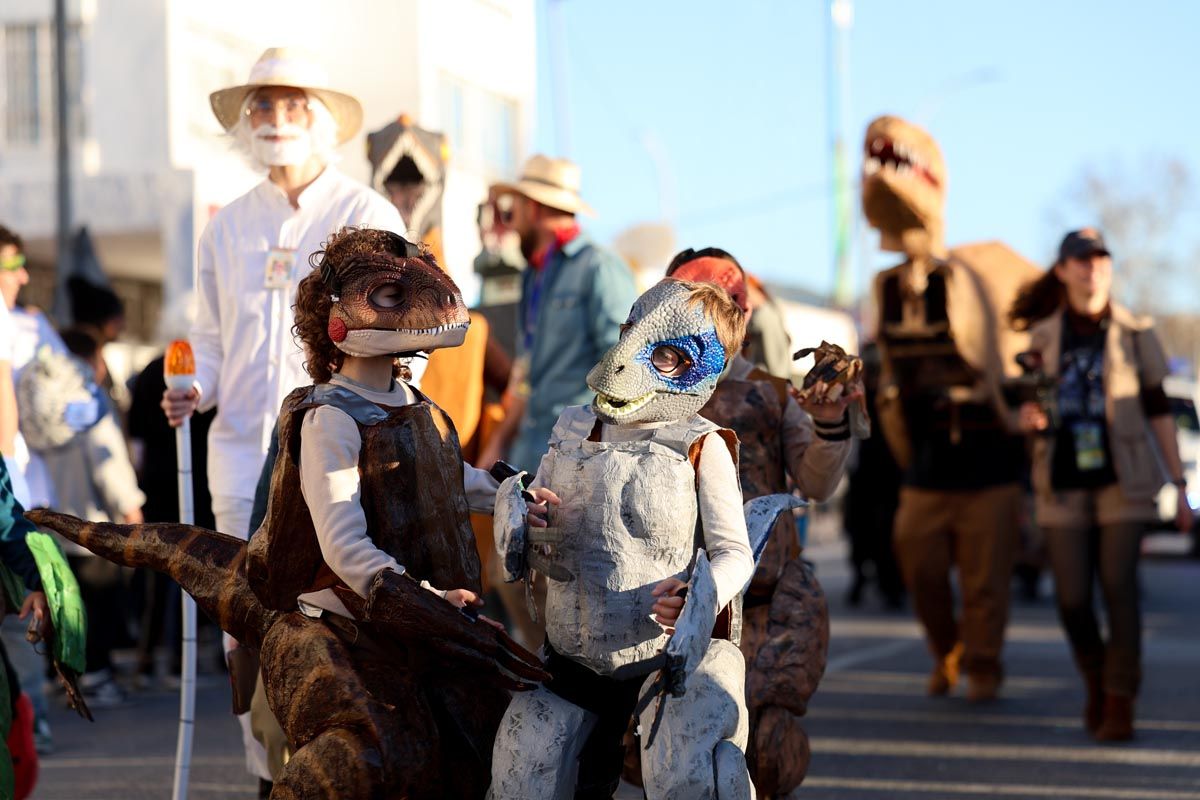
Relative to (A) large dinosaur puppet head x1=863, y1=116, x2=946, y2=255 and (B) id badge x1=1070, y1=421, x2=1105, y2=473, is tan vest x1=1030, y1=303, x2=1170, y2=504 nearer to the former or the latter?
(B) id badge x1=1070, y1=421, x2=1105, y2=473

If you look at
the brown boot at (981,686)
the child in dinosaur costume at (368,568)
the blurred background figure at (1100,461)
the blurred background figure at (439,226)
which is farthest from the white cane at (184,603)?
the brown boot at (981,686)

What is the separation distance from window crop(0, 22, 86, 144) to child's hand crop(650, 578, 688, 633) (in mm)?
22411

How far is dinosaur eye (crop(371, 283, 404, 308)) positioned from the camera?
14.3ft

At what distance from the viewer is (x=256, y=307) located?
577 cm

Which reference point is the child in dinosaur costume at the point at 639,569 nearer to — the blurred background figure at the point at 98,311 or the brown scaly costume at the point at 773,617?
the brown scaly costume at the point at 773,617

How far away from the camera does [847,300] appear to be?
38.1m

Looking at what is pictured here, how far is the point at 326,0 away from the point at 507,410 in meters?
2.14

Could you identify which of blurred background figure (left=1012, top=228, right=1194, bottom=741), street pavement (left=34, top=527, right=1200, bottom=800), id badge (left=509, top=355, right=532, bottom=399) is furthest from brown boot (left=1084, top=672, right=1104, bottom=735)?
id badge (left=509, top=355, right=532, bottom=399)

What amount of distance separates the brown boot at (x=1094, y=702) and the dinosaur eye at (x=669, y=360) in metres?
4.69

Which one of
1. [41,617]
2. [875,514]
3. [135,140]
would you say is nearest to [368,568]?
[41,617]

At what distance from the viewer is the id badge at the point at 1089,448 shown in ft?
27.1

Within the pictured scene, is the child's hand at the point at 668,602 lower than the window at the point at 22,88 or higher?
lower

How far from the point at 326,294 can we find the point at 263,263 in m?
1.37

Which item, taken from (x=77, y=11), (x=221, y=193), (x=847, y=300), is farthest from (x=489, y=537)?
(x=847, y=300)
